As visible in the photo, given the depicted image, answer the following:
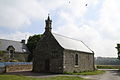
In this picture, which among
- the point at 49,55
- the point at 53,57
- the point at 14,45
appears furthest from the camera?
the point at 14,45

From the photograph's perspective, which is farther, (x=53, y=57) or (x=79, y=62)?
→ (x=79, y=62)

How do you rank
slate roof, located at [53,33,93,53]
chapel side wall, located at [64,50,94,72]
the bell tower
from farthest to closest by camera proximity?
the bell tower < slate roof, located at [53,33,93,53] < chapel side wall, located at [64,50,94,72]

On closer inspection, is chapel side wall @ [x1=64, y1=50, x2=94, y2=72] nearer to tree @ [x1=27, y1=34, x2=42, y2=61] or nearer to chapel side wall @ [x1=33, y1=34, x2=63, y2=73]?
chapel side wall @ [x1=33, y1=34, x2=63, y2=73]

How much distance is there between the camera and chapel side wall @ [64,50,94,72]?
114 ft

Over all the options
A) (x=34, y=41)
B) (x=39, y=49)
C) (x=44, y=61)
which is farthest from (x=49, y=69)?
(x=34, y=41)

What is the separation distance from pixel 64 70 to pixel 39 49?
8.29 meters

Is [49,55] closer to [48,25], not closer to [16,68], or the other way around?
[48,25]

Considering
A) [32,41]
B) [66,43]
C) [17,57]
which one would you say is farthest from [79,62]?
[32,41]

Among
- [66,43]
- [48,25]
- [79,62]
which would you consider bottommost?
[79,62]

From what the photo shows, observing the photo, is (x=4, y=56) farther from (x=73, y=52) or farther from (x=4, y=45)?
(x=73, y=52)

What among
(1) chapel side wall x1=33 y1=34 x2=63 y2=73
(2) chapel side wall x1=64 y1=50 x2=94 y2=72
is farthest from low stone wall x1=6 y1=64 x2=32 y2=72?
(2) chapel side wall x1=64 y1=50 x2=94 y2=72

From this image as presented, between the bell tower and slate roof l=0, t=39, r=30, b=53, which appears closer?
the bell tower

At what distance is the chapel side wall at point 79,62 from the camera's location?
3469 centimetres

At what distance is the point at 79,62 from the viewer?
128ft
